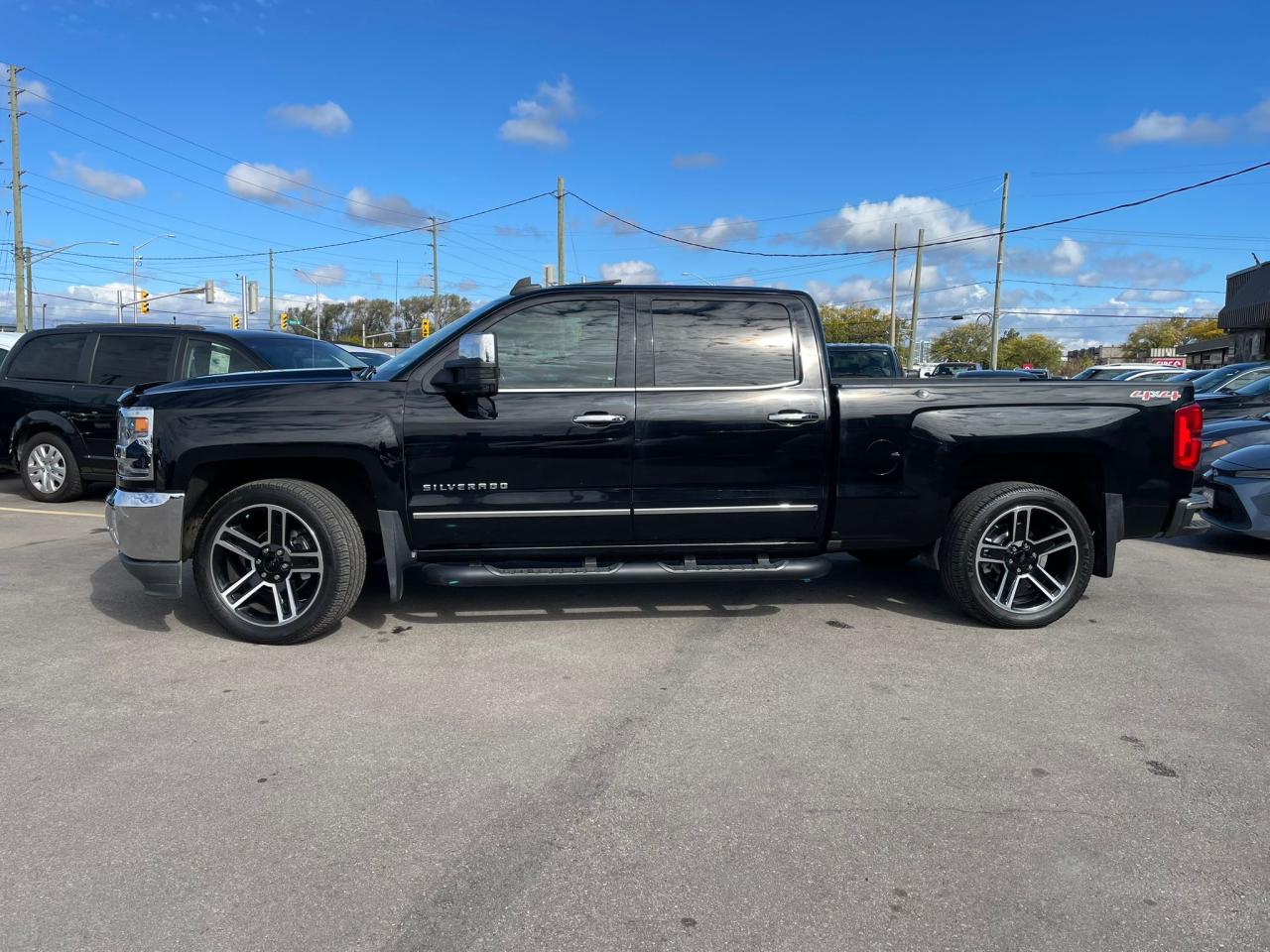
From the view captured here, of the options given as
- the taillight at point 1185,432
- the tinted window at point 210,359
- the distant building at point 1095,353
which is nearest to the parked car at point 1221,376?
the taillight at point 1185,432

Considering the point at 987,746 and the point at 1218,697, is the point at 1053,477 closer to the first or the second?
the point at 1218,697

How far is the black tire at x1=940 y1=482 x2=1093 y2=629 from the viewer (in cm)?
484

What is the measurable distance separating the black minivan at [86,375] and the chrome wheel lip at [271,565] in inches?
165

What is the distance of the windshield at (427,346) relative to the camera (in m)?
4.65

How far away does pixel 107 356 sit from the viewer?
29.4ft

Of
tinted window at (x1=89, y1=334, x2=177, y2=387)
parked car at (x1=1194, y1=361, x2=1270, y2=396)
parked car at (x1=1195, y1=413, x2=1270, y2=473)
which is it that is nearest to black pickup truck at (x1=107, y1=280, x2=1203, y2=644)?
tinted window at (x1=89, y1=334, x2=177, y2=387)

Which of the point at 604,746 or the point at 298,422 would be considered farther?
the point at 298,422

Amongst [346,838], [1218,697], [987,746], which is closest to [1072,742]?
[987,746]

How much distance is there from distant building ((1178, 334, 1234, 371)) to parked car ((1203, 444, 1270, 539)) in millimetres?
46309

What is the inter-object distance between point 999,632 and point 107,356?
28.7ft

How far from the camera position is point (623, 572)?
15.2ft

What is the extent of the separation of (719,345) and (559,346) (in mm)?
882

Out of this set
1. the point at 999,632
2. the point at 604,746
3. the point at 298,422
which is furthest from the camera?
the point at 999,632

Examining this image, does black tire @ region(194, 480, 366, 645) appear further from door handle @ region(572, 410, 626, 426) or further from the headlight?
door handle @ region(572, 410, 626, 426)
